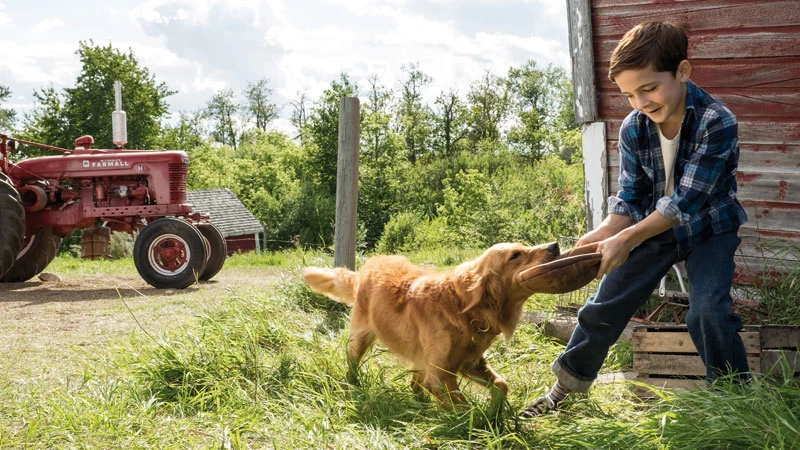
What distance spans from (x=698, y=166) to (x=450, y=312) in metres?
1.16

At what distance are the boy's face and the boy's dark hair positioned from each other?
0.07 feet

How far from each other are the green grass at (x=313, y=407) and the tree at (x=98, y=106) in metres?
27.0

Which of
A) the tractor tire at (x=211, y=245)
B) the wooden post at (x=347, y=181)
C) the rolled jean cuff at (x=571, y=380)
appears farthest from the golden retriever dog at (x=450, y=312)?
the tractor tire at (x=211, y=245)

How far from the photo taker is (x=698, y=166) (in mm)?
2684

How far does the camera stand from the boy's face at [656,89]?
2639 millimetres

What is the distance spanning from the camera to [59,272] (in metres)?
10.1

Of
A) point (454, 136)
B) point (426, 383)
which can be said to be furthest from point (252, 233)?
point (426, 383)

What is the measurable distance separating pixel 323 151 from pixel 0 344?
25.7 meters

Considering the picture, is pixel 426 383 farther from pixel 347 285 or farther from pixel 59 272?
pixel 59 272

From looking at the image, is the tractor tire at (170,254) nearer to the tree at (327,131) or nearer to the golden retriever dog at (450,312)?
the golden retriever dog at (450,312)

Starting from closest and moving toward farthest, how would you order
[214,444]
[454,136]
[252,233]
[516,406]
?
[214,444]
[516,406]
[252,233]
[454,136]

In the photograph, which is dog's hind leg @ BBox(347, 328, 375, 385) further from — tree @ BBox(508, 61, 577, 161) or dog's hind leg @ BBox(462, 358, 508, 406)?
tree @ BBox(508, 61, 577, 161)

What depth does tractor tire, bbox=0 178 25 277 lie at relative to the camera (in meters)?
7.91

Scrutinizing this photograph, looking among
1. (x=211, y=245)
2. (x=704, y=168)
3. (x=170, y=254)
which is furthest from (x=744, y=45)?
(x=211, y=245)
